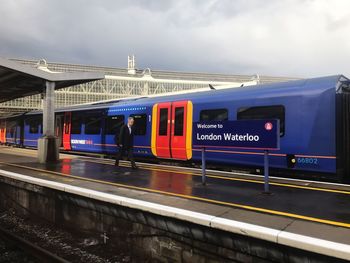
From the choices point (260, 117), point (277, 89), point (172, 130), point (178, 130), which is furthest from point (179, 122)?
point (277, 89)

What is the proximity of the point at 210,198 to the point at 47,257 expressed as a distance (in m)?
3.11

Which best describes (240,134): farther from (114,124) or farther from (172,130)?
(114,124)

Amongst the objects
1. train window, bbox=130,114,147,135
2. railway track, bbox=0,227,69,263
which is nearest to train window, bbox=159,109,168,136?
train window, bbox=130,114,147,135

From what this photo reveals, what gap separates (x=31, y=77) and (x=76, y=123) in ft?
19.2

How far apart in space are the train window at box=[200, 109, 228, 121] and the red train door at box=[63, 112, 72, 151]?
1033cm

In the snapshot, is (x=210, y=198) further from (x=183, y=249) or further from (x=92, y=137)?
(x=92, y=137)

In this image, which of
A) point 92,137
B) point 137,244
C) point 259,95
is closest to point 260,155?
point 259,95

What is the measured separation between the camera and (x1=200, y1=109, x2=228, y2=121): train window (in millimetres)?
12109

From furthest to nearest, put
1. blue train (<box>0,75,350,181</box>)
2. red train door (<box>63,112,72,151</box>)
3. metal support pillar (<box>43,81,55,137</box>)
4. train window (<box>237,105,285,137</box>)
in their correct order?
red train door (<box>63,112,72,151</box>) < metal support pillar (<box>43,81,55,137</box>) < train window (<box>237,105,285,137</box>) < blue train (<box>0,75,350,181</box>)

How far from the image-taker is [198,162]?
1286 cm

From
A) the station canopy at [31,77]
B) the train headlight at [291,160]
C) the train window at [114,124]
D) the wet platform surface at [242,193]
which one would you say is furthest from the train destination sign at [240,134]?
the train window at [114,124]

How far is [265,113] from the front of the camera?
1095 cm

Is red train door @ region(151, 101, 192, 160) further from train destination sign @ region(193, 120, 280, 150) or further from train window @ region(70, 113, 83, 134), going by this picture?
train window @ region(70, 113, 83, 134)

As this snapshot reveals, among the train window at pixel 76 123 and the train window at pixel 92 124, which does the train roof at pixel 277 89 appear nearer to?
the train window at pixel 92 124
